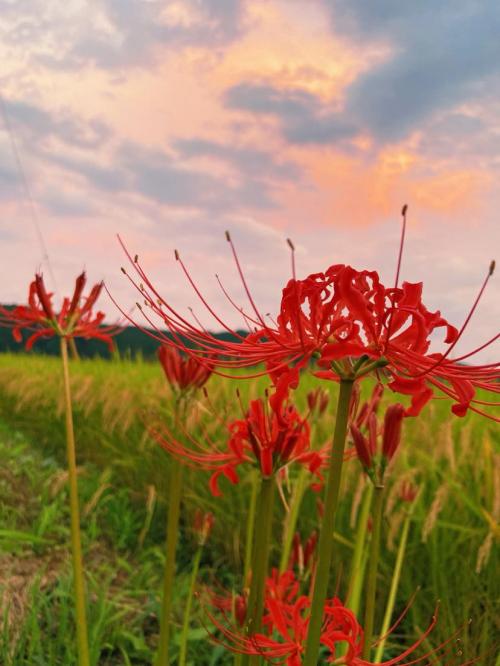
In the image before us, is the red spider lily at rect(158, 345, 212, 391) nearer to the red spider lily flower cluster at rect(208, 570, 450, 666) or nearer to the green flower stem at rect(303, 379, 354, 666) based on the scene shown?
the red spider lily flower cluster at rect(208, 570, 450, 666)

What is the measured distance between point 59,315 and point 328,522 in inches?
43.6

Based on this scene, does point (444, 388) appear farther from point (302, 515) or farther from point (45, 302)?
point (302, 515)

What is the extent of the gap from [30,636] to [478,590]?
1639 mm

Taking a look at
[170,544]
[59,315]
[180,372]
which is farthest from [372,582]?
[59,315]

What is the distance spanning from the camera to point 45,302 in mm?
1530

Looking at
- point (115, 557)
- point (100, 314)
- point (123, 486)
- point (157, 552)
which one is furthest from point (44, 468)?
point (100, 314)

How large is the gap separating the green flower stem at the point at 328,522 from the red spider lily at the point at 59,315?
3.31ft

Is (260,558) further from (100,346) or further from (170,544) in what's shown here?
(100,346)

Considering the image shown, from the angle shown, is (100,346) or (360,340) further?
(100,346)

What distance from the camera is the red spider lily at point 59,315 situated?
1555mm

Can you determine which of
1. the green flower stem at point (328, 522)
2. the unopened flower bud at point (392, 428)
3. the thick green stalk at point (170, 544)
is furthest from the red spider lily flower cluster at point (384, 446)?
the thick green stalk at point (170, 544)

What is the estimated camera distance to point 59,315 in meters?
1.63

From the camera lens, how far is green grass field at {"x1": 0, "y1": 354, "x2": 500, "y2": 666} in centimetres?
224

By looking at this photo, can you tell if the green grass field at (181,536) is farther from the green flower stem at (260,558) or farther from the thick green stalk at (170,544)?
the green flower stem at (260,558)
